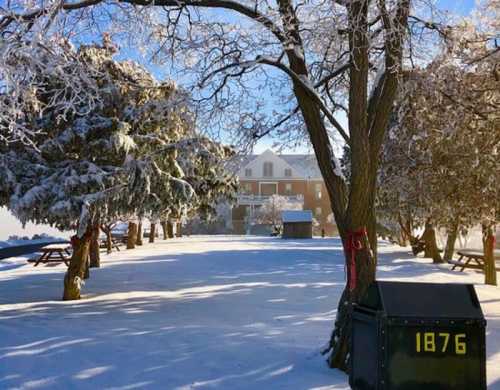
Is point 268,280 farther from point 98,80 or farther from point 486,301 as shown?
point 98,80

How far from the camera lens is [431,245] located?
77.2 feet

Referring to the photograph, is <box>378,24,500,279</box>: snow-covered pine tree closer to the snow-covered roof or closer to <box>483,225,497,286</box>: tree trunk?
<box>483,225,497,286</box>: tree trunk

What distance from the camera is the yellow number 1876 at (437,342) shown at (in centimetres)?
388

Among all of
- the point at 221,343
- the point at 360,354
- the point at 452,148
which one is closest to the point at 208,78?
the point at 221,343

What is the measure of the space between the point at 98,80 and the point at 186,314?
547cm

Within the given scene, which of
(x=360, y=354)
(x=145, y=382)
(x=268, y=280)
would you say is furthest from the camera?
(x=268, y=280)

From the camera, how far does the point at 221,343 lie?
276 inches

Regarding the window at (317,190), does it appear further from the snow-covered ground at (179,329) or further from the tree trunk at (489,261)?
the tree trunk at (489,261)

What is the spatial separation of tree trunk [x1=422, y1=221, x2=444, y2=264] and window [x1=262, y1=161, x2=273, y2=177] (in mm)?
43011

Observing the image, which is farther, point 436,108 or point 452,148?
point 452,148

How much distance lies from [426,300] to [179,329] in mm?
4977

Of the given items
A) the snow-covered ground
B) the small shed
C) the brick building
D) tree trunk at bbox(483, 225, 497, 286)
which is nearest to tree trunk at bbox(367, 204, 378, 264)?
the snow-covered ground

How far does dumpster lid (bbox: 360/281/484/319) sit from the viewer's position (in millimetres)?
3908

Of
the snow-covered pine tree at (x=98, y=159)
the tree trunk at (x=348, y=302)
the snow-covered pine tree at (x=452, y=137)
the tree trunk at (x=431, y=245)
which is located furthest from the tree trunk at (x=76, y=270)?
the tree trunk at (x=431, y=245)
